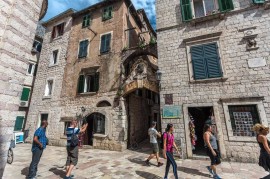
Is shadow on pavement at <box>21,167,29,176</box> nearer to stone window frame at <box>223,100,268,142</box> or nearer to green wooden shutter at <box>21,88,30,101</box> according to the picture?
stone window frame at <box>223,100,268,142</box>

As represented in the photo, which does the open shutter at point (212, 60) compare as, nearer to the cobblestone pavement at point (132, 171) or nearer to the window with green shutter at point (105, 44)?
the cobblestone pavement at point (132, 171)

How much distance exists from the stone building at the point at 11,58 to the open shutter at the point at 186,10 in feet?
25.9

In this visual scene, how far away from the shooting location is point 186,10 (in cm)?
885

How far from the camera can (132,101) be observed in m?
11.5

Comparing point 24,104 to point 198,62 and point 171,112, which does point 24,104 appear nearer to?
point 171,112

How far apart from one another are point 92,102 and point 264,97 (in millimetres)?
10154

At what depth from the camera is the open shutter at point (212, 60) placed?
7.65 meters

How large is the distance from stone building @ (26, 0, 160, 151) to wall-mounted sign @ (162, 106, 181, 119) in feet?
4.76

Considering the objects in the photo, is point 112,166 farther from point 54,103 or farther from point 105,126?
point 54,103

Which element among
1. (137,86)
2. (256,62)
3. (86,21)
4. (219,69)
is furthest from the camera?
(86,21)

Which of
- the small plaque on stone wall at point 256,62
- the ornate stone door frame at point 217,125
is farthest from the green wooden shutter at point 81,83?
the small plaque on stone wall at point 256,62

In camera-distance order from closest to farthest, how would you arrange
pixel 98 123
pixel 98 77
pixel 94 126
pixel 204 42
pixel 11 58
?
1. pixel 11 58
2. pixel 204 42
3. pixel 98 123
4. pixel 94 126
5. pixel 98 77

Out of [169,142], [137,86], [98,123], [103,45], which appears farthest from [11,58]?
[103,45]

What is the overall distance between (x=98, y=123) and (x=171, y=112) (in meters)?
5.60
